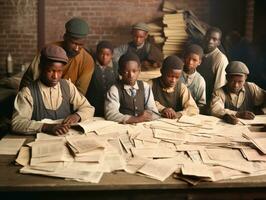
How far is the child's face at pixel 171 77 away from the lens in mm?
3863

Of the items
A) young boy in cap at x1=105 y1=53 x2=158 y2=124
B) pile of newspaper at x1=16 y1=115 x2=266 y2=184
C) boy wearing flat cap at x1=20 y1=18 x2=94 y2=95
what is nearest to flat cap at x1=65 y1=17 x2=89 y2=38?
boy wearing flat cap at x1=20 y1=18 x2=94 y2=95

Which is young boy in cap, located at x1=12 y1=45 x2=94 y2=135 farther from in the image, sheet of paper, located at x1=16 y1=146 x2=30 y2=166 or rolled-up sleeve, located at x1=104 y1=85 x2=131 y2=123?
sheet of paper, located at x1=16 y1=146 x2=30 y2=166

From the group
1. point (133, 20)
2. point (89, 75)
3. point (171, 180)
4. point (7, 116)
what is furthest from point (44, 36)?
point (171, 180)

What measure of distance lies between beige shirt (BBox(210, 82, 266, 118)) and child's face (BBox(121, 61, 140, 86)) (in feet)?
2.76

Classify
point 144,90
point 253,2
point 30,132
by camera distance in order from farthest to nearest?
point 253,2 < point 144,90 < point 30,132

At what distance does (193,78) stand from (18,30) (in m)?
3.97

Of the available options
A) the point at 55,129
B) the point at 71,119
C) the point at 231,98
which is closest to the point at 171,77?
the point at 231,98

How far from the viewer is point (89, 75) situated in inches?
180

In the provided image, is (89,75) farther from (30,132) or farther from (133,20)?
(133,20)

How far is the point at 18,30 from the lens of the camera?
23.5 ft

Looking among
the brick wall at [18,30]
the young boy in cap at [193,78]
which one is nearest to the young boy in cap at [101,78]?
the young boy in cap at [193,78]

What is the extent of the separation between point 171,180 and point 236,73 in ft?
6.25

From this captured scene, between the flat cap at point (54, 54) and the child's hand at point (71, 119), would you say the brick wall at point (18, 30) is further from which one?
the child's hand at point (71, 119)

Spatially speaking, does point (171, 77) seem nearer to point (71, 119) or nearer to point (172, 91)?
point (172, 91)
